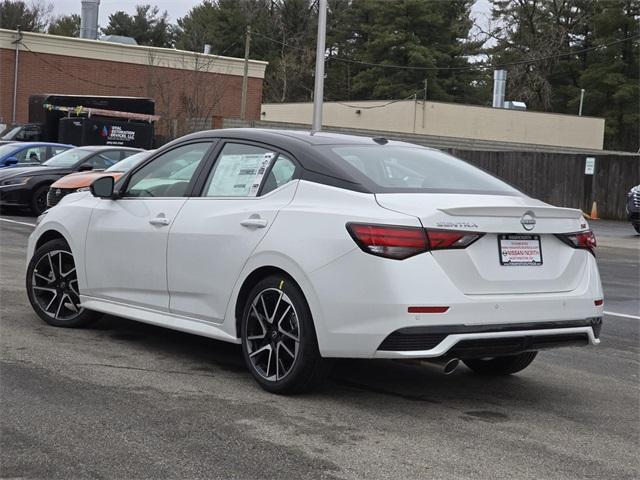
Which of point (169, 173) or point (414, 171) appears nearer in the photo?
point (414, 171)

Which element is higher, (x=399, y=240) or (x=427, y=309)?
(x=399, y=240)

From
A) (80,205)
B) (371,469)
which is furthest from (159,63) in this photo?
(371,469)

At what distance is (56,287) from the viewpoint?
24.2 feet

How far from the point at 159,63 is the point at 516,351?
41711mm

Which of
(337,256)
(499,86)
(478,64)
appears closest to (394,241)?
(337,256)

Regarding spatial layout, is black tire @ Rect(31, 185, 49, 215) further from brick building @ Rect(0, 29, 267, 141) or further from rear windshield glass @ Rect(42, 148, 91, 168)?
brick building @ Rect(0, 29, 267, 141)

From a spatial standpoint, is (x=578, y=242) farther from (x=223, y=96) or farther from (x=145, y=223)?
(x=223, y=96)

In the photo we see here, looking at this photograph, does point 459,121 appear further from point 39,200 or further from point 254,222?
point 254,222

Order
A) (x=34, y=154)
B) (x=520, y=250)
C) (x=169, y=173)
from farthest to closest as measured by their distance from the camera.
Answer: (x=34, y=154) → (x=169, y=173) → (x=520, y=250)

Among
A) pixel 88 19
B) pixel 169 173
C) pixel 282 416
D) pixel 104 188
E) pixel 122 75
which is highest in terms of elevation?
pixel 88 19

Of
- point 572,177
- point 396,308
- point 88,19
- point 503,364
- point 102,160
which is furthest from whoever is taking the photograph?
point 88,19

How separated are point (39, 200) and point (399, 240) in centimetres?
1500

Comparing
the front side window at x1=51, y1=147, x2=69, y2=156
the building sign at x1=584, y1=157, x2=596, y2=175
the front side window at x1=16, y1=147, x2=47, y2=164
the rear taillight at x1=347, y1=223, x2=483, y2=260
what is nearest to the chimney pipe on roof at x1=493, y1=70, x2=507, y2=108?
the building sign at x1=584, y1=157, x2=596, y2=175

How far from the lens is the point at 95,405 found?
515 cm
